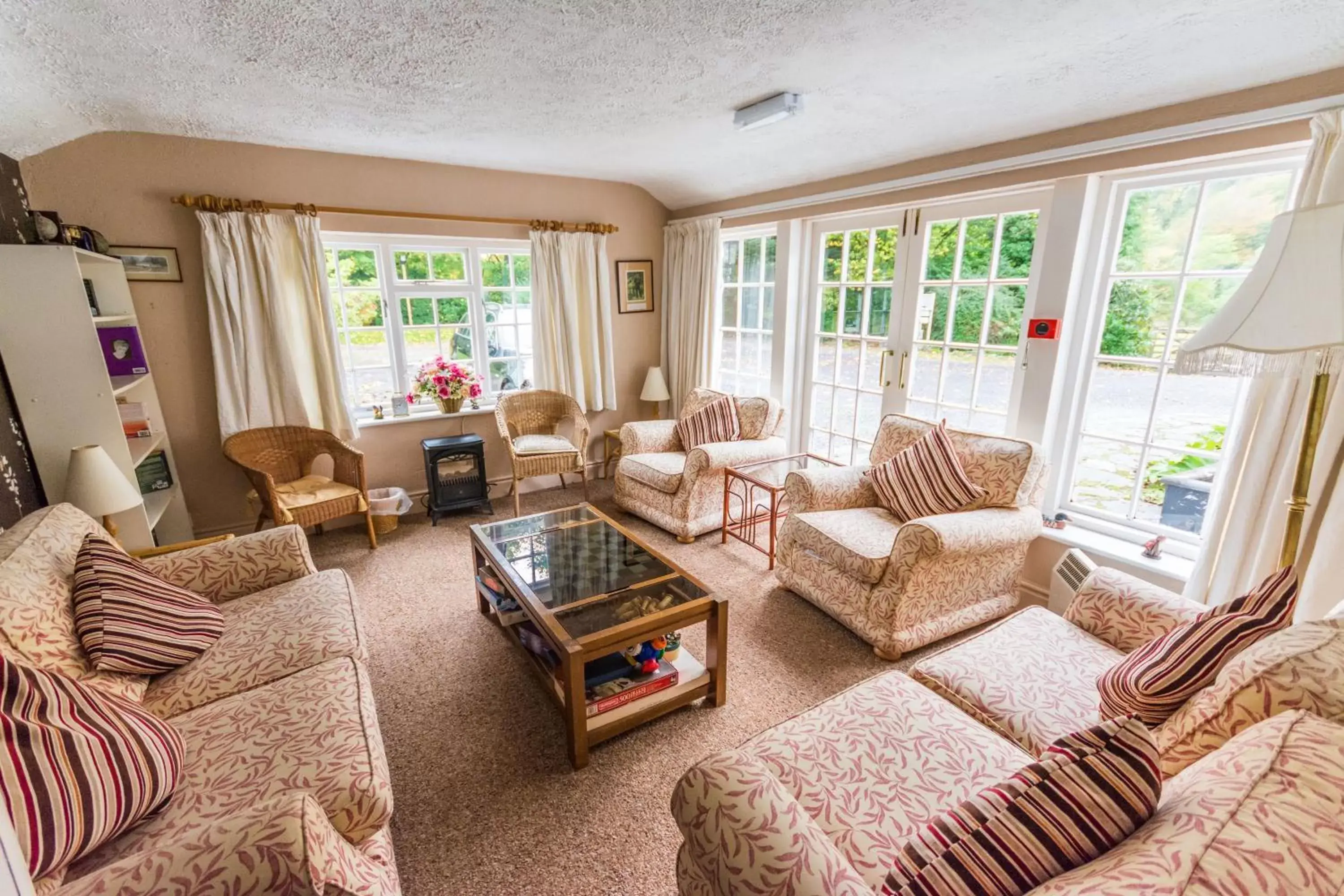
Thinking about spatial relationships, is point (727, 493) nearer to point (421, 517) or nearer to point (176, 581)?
point (421, 517)

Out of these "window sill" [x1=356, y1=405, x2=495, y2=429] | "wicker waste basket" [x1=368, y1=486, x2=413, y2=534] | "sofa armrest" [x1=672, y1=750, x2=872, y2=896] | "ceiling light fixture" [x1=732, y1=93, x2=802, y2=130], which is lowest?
"wicker waste basket" [x1=368, y1=486, x2=413, y2=534]

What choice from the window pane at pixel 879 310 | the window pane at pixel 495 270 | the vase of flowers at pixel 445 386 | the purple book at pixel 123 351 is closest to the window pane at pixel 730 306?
the window pane at pixel 879 310

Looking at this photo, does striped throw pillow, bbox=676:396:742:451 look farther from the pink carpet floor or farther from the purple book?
the purple book

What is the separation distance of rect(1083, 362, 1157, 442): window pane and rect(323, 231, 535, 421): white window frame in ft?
11.5

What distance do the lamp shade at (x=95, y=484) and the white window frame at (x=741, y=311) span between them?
11.1ft

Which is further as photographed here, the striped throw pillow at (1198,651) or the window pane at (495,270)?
the window pane at (495,270)

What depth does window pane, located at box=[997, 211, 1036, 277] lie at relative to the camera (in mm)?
2607

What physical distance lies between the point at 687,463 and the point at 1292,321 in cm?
251

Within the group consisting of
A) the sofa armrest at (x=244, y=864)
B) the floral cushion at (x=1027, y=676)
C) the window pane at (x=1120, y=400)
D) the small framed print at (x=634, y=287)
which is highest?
the small framed print at (x=634, y=287)

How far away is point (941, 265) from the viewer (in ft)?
9.71

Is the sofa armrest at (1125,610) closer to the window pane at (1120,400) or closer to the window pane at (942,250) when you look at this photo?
the window pane at (1120,400)

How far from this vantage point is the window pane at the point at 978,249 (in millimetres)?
2758

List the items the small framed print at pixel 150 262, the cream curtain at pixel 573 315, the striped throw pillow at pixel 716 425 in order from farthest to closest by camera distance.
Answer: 1. the cream curtain at pixel 573 315
2. the striped throw pillow at pixel 716 425
3. the small framed print at pixel 150 262

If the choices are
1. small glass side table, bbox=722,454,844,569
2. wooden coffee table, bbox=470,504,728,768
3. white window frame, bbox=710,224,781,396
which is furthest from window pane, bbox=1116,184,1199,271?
wooden coffee table, bbox=470,504,728,768
